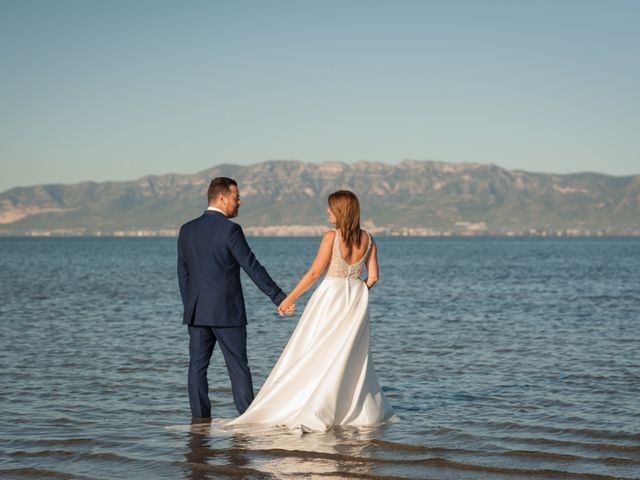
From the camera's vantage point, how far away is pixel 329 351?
9.69 m

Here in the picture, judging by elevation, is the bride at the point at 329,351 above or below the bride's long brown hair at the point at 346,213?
below

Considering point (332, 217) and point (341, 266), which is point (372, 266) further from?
point (332, 217)

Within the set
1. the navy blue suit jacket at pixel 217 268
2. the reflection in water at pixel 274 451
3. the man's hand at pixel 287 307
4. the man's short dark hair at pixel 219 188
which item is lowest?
the reflection in water at pixel 274 451

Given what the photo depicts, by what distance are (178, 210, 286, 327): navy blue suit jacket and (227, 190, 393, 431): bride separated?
0.48 meters

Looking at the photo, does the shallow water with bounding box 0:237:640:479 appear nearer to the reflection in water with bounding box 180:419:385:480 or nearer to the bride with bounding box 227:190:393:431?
the reflection in water with bounding box 180:419:385:480

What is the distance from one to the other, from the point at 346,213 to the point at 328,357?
152 centimetres

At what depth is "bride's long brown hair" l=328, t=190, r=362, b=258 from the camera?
9.43m

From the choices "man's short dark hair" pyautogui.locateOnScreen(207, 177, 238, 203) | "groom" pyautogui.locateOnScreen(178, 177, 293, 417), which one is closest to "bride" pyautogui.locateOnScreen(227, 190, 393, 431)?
"groom" pyautogui.locateOnScreen(178, 177, 293, 417)

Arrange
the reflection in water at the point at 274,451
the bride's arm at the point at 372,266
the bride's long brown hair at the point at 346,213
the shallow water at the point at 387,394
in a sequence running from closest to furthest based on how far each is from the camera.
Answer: the reflection in water at the point at 274,451
the shallow water at the point at 387,394
the bride's long brown hair at the point at 346,213
the bride's arm at the point at 372,266

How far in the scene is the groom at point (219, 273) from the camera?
31.2 ft

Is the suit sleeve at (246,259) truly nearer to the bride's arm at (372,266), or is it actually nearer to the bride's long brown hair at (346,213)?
the bride's long brown hair at (346,213)

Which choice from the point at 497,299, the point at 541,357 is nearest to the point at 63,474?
the point at 541,357

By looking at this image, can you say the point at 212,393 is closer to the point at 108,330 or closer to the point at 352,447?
the point at 352,447

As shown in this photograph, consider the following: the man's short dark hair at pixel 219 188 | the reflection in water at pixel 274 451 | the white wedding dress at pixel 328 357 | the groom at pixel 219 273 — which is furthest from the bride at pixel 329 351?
the man's short dark hair at pixel 219 188
